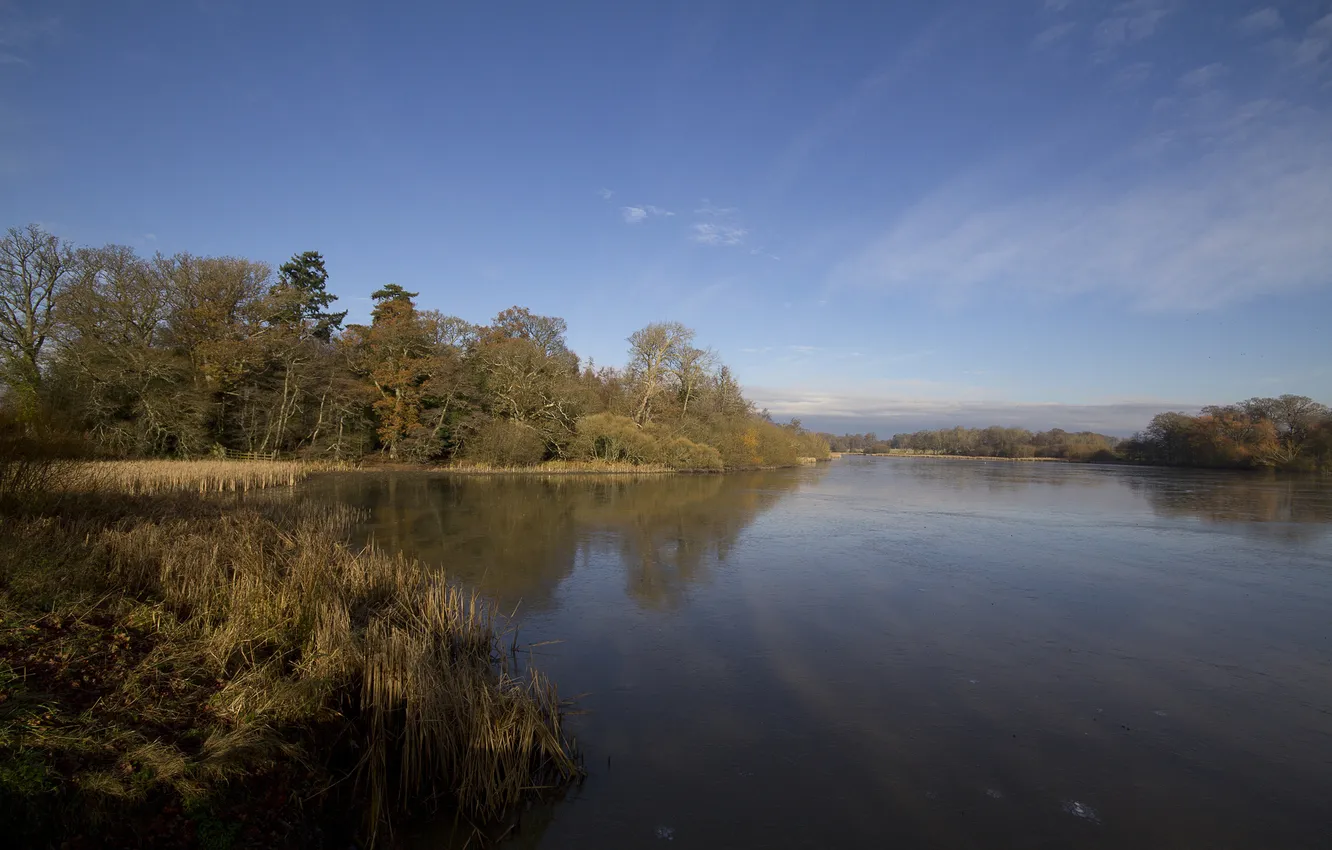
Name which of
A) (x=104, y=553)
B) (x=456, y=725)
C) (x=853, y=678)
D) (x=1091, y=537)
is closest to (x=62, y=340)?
(x=104, y=553)

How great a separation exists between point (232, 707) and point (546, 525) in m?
11.1

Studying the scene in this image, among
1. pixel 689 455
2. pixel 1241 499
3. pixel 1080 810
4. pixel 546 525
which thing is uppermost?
pixel 689 455

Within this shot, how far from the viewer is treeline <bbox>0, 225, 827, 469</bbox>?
2050cm

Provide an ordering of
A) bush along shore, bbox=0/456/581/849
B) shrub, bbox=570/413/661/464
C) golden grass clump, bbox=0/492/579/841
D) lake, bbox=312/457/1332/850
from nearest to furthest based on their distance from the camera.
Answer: bush along shore, bbox=0/456/581/849, golden grass clump, bbox=0/492/579/841, lake, bbox=312/457/1332/850, shrub, bbox=570/413/661/464

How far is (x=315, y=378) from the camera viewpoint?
90.4ft

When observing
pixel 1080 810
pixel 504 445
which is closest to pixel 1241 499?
pixel 1080 810

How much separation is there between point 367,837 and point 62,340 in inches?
986

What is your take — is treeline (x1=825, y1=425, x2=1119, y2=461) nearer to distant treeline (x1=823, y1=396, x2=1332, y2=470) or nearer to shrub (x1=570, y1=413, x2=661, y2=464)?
distant treeline (x1=823, y1=396, x2=1332, y2=470)

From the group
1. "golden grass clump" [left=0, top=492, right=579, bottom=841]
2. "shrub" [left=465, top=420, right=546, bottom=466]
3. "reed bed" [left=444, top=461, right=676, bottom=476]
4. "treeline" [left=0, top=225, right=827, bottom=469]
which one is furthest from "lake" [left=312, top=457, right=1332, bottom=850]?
"reed bed" [left=444, top=461, right=676, bottom=476]

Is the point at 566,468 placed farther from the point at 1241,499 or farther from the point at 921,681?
the point at 1241,499

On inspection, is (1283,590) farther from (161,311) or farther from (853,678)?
(161,311)

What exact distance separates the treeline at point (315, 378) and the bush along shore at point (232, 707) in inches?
260

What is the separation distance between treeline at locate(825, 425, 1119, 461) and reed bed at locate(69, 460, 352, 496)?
68.2 m

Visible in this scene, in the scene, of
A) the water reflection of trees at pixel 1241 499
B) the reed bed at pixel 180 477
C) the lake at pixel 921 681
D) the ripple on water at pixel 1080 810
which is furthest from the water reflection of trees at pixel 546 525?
the water reflection of trees at pixel 1241 499
